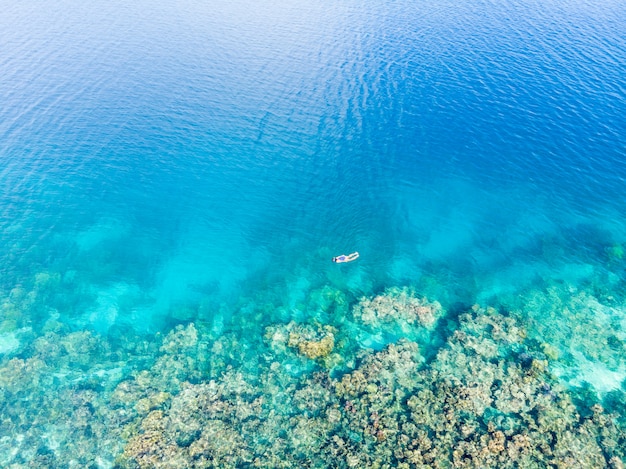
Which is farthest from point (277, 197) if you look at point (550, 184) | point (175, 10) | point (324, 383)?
point (175, 10)

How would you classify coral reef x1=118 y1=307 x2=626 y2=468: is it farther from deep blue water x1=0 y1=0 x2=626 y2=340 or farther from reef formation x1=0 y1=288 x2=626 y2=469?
deep blue water x1=0 y1=0 x2=626 y2=340

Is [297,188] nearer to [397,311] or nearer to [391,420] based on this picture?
[397,311]

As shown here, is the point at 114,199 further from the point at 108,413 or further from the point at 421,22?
the point at 421,22

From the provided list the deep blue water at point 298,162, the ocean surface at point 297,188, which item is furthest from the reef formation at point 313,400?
the deep blue water at point 298,162

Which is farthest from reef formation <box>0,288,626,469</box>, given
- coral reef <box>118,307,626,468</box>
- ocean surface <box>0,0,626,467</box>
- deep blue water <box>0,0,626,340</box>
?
deep blue water <box>0,0,626,340</box>

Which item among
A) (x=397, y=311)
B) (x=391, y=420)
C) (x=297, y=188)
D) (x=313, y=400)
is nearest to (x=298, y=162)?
(x=297, y=188)

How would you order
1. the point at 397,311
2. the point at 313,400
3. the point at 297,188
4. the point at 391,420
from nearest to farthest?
1. the point at 391,420
2. the point at 313,400
3. the point at 397,311
4. the point at 297,188
